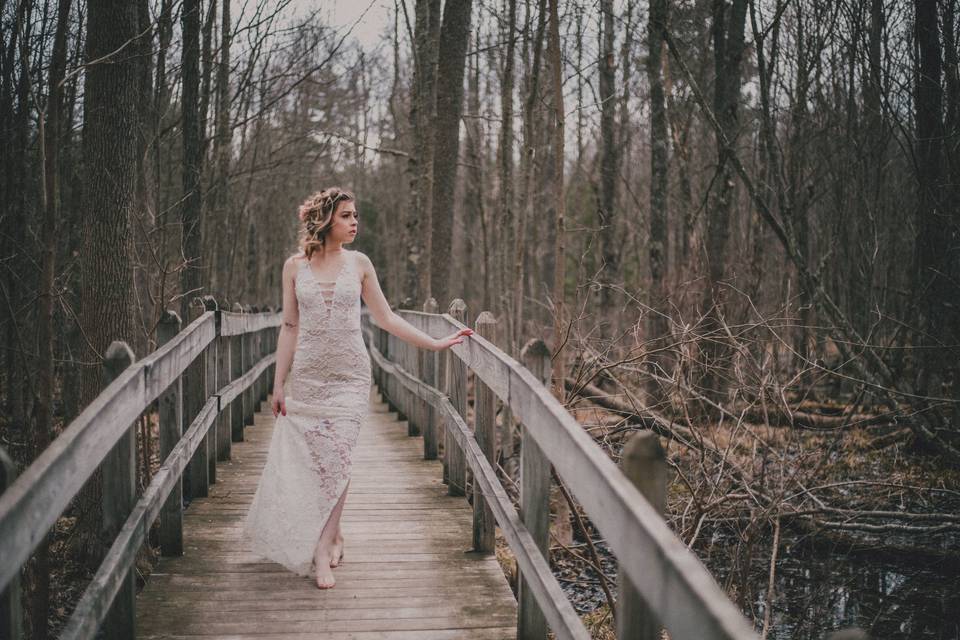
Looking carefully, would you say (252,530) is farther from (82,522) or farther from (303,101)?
(303,101)

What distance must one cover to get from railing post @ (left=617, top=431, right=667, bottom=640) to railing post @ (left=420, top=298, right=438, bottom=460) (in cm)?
463

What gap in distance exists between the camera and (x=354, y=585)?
14.0 feet

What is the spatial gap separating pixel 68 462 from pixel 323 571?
2.08 metres

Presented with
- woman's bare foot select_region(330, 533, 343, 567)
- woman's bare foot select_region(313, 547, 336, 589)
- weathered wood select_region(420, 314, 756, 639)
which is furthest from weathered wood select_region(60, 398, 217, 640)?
weathered wood select_region(420, 314, 756, 639)

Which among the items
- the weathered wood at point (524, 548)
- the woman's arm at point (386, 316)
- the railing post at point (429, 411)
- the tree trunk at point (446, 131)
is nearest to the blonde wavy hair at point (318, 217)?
the woman's arm at point (386, 316)

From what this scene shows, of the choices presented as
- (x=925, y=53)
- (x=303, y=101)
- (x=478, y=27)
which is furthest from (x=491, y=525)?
(x=303, y=101)

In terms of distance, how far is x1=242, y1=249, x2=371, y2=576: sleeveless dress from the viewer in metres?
4.41

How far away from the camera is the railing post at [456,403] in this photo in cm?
575

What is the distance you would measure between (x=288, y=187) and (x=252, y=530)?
2546 centimetres

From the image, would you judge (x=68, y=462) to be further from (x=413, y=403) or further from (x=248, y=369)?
(x=248, y=369)

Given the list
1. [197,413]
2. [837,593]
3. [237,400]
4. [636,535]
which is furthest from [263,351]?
[636,535]

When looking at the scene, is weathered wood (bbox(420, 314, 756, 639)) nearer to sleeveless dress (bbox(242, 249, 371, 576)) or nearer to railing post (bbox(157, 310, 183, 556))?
sleeveless dress (bbox(242, 249, 371, 576))

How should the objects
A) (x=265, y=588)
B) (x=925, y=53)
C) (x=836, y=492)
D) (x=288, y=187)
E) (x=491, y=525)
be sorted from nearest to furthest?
(x=265, y=588)
(x=491, y=525)
(x=836, y=492)
(x=925, y=53)
(x=288, y=187)

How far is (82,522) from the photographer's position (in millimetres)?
6781
